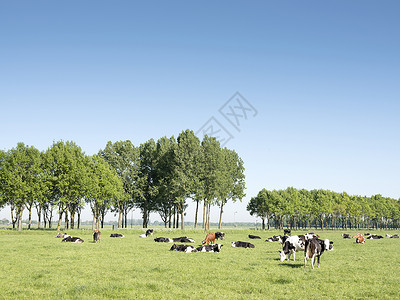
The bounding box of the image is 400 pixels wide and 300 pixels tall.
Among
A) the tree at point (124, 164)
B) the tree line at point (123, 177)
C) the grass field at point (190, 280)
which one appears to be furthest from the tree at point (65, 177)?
the grass field at point (190, 280)

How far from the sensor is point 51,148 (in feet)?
244

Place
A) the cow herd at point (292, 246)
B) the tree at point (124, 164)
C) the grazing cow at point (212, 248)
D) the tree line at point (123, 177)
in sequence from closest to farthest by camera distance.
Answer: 1. the cow herd at point (292, 246)
2. the grazing cow at point (212, 248)
3. the tree line at point (123, 177)
4. the tree at point (124, 164)

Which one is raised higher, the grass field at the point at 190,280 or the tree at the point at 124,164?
the tree at the point at 124,164

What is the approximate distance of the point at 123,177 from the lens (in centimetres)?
8644

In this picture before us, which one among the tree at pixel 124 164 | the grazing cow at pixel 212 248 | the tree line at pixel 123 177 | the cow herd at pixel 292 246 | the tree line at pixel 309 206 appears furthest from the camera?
the tree line at pixel 309 206

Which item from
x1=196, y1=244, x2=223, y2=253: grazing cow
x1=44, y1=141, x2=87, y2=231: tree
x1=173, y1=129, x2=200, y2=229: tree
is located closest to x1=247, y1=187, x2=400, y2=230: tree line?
x1=173, y1=129, x2=200, y2=229: tree

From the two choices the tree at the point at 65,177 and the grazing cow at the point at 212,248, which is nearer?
the grazing cow at the point at 212,248

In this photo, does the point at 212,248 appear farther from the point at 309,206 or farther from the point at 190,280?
the point at 309,206

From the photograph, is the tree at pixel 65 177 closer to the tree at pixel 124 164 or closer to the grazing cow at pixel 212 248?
the tree at pixel 124 164

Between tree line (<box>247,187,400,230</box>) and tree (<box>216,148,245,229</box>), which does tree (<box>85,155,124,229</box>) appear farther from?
tree line (<box>247,187,400,230</box>)

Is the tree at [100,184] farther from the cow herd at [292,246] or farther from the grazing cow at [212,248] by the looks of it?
the grazing cow at [212,248]

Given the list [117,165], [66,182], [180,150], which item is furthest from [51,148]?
[180,150]

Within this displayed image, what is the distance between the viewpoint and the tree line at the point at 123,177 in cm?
6712

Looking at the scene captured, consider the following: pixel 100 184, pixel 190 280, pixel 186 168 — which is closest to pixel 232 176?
pixel 186 168
